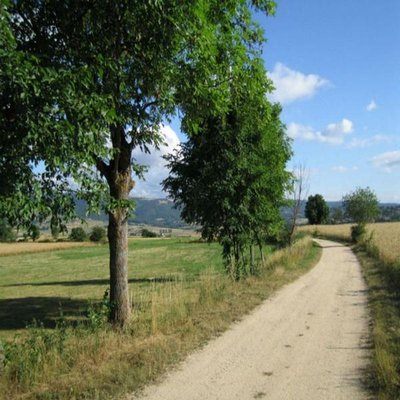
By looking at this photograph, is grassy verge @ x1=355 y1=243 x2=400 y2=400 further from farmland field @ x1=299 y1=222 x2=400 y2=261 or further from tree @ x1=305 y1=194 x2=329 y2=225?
tree @ x1=305 y1=194 x2=329 y2=225

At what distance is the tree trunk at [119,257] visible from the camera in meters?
10.3

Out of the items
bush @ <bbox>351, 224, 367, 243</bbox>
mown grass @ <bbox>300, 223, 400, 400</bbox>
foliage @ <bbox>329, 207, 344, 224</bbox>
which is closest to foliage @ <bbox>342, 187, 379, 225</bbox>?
bush @ <bbox>351, 224, 367, 243</bbox>

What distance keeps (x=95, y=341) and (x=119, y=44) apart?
5627 millimetres

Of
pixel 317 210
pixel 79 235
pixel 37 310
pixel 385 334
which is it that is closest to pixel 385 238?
pixel 37 310

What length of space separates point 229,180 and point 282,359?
11063 mm

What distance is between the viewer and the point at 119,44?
9.20 metres

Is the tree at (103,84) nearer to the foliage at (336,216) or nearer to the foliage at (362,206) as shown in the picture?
the foliage at (362,206)

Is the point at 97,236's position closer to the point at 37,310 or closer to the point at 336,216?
the point at 336,216

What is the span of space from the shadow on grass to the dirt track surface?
6216mm

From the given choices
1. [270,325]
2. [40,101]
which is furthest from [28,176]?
[270,325]

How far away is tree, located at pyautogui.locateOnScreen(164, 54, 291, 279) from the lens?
18516 millimetres

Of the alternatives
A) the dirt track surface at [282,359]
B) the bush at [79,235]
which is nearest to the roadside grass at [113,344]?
the dirt track surface at [282,359]

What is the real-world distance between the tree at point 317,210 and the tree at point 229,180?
95136 millimetres

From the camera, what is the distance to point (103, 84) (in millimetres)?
8422
